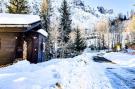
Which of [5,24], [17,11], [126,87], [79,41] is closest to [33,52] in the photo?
[5,24]

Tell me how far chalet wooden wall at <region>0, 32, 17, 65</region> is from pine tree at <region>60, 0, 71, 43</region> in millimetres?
41394

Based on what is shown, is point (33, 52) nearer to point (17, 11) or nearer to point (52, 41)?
point (17, 11)

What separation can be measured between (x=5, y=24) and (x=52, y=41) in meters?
46.0

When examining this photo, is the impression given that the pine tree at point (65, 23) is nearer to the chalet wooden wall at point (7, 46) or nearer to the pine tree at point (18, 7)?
the pine tree at point (18, 7)

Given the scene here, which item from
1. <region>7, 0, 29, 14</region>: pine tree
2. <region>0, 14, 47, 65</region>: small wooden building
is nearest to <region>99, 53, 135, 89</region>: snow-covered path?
<region>0, 14, 47, 65</region>: small wooden building

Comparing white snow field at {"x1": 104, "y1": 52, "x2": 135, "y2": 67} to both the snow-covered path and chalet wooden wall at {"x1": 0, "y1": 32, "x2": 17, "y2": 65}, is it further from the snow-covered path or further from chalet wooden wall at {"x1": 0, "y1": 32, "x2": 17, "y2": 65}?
chalet wooden wall at {"x1": 0, "y1": 32, "x2": 17, "y2": 65}

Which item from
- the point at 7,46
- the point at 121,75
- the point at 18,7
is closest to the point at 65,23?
the point at 18,7

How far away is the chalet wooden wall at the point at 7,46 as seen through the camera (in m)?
23.1

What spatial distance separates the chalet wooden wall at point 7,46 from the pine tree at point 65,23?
136ft

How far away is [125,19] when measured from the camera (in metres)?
177

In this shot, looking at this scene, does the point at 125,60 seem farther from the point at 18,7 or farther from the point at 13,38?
the point at 18,7

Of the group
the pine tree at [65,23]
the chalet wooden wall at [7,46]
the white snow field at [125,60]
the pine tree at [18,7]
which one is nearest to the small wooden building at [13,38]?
the chalet wooden wall at [7,46]

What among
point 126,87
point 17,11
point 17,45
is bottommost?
point 126,87

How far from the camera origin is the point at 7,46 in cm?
2314
